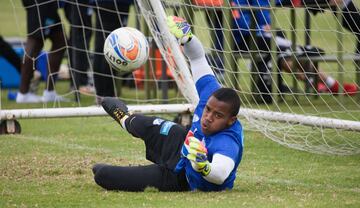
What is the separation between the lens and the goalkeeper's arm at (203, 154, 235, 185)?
5.73m

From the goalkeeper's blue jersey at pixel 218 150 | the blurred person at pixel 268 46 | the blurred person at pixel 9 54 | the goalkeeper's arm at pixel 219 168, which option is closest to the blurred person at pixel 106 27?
the blurred person at pixel 268 46

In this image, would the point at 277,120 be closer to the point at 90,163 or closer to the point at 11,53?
the point at 90,163

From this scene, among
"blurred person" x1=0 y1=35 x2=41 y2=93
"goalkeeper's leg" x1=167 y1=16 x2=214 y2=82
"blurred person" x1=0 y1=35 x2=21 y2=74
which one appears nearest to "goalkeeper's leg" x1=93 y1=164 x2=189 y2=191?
"goalkeeper's leg" x1=167 y1=16 x2=214 y2=82

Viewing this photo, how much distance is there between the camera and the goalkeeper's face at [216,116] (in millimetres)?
5895

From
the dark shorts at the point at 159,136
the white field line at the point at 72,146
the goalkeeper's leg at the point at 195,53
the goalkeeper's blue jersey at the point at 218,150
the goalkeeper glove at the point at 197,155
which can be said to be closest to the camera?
the goalkeeper glove at the point at 197,155

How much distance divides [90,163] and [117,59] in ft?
2.94

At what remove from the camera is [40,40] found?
11195 mm

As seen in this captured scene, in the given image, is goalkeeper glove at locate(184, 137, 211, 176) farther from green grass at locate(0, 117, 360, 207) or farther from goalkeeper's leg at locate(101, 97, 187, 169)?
goalkeeper's leg at locate(101, 97, 187, 169)

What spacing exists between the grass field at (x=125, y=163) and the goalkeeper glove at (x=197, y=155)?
21 centimetres

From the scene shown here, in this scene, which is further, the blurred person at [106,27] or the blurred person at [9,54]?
the blurred person at [9,54]

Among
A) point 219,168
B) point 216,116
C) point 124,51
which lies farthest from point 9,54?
point 219,168

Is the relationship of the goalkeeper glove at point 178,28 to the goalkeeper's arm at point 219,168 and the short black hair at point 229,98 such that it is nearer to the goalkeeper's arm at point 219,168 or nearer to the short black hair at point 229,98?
the short black hair at point 229,98

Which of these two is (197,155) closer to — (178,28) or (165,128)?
(165,128)

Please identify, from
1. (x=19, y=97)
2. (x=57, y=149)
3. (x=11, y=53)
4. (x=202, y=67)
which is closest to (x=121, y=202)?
(x=202, y=67)
